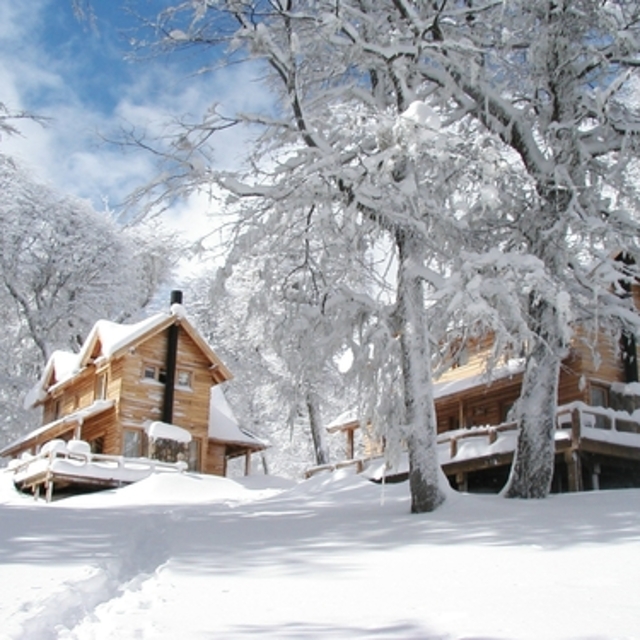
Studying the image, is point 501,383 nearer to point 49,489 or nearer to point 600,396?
point 600,396

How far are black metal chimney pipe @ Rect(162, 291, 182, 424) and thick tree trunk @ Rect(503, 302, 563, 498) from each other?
63.9 feet

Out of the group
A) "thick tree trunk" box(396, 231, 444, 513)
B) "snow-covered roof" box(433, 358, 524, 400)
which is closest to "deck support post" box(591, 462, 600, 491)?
"snow-covered roof" box(433, 358, 524, 400)

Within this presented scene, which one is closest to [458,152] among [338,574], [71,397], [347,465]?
[338,574]

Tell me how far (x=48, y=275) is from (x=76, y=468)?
16773mm

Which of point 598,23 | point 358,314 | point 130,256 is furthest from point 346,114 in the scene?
point 130,256

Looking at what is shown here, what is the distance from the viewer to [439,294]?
1080 centimetres

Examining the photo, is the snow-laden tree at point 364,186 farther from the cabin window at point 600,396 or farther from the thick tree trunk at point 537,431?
the cabin window at point 600,396

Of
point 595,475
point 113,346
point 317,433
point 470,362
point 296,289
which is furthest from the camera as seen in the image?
point 317,433

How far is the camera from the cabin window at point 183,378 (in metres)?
31.8

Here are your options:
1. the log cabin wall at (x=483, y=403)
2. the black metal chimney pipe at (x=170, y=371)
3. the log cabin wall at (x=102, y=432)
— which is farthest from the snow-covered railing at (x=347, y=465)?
the log cabin wall at (x=102, y=432)

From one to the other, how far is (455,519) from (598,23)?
8504 mm

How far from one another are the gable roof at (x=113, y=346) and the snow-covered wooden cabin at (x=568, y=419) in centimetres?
793

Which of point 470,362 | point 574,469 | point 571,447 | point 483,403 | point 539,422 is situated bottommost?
point 574,469

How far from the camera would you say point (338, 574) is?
22.2ft
